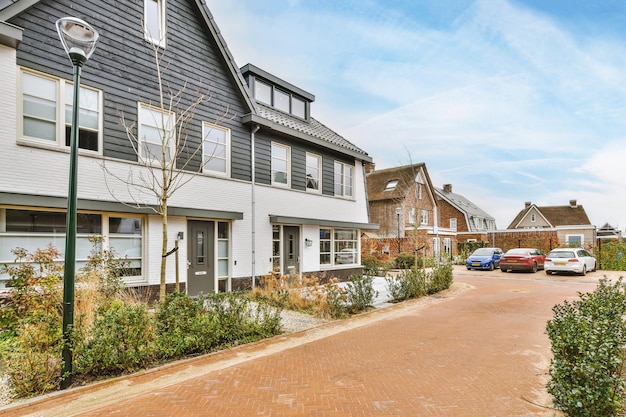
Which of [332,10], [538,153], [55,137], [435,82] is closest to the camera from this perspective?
[55,137]

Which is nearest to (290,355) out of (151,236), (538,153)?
(151,236)

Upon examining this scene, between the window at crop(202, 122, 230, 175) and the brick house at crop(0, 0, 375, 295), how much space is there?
0.04 m

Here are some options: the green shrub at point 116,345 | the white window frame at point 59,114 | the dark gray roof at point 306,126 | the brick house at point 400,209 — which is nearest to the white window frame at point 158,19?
the white window frame at point 59,114

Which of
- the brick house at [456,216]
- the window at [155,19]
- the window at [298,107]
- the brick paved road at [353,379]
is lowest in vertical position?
the brick paved road at [353,379]

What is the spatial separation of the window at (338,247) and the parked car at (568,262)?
12402mm

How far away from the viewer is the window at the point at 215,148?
11.9 m

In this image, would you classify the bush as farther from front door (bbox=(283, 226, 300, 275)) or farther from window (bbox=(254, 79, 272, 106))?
window (bbox=(254, 79, 272, 106))

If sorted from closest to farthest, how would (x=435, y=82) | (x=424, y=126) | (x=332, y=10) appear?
1. (x=332, y=10)
2. (x=435, y=82)
3. (x=424, y=126)

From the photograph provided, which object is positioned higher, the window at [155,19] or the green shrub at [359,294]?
the window at [155,19]

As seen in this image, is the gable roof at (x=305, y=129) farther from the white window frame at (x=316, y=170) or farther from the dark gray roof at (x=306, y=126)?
the white window frame at (x=316, y=170)

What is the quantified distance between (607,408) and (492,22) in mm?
11367

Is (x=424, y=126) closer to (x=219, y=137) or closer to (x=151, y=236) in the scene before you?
(x=219, y=137)

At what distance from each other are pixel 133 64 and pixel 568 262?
2368cm

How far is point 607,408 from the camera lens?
11.9 ft
